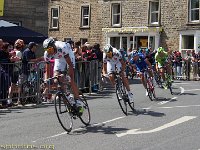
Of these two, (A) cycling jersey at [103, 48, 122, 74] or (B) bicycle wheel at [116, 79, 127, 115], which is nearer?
(B) bicycle wheel at [116, 79, 127, 115]

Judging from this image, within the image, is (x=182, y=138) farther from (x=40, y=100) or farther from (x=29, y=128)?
(x=40, y=100)

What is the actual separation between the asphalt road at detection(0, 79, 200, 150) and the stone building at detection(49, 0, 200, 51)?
2339 centimetres

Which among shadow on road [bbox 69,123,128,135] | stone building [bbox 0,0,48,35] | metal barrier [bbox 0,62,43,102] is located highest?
stone building [bbox 0,0,48,35]

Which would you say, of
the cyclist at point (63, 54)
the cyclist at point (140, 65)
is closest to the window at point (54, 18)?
the cyclist at point (140, 65)

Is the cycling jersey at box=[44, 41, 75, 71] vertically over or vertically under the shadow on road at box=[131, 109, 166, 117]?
over

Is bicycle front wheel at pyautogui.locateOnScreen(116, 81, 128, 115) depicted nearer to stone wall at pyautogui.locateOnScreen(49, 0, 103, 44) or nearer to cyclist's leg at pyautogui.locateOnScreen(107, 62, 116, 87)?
cyclist's leg at pyautogui.locateOnScreen(107, 62, 116, 87)

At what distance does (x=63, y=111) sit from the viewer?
10125mm

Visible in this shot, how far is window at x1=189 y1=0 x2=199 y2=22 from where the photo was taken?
37.3m

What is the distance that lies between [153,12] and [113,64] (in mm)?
27548

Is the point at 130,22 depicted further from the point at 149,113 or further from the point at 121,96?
the point at 121,96

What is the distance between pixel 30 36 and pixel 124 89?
833 centimetres

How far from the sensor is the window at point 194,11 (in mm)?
37281

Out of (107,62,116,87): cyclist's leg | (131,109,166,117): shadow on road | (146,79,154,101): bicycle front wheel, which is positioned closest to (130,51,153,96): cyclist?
(146,79,154,101): bicycle front wheel

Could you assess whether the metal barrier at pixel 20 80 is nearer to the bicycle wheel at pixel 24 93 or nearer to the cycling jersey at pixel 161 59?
the bicycle wheel at pixel 24 93
